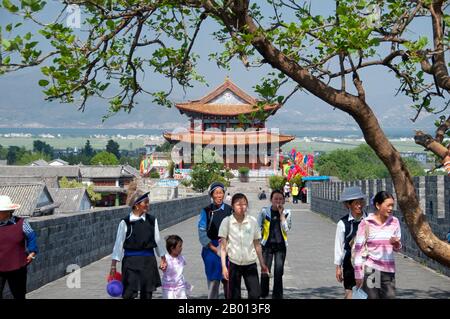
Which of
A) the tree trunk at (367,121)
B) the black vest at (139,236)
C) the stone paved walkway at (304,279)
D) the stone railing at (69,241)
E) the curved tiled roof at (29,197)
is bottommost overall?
the curved tiled roof at (29,197)

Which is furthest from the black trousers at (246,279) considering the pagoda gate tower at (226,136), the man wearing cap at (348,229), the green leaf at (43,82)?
the pagoda gate tower at (226,136)

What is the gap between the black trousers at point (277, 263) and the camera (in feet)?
34.5

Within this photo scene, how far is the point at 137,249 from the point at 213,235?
1306 mm

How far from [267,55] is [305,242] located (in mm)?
13286

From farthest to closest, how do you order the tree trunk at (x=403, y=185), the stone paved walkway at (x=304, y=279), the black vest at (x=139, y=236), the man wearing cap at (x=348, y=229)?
the stone paved walkway at (x=304, y=279)
the tree trunk at (x=403, y=185)
the man wearing cap at (x=348, y=229)
the black vest at (x=139, y=236)

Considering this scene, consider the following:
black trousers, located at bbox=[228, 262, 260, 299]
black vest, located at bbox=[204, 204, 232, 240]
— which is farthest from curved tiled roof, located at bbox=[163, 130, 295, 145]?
black trousers, located at bbox=[228, 262, 260, 299]

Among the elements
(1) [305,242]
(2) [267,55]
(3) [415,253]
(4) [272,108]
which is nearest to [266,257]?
(4) [272,108]

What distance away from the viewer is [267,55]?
9.32m

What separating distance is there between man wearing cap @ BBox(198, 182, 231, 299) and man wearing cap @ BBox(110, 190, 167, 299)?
3.46 ft

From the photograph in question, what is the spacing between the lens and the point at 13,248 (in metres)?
8.49

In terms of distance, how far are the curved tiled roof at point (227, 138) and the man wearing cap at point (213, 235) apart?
87.5 metres

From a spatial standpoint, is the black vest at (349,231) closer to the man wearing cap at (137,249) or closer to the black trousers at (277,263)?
the black trousers at (277,263)

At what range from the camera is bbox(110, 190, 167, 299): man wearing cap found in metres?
8.57
